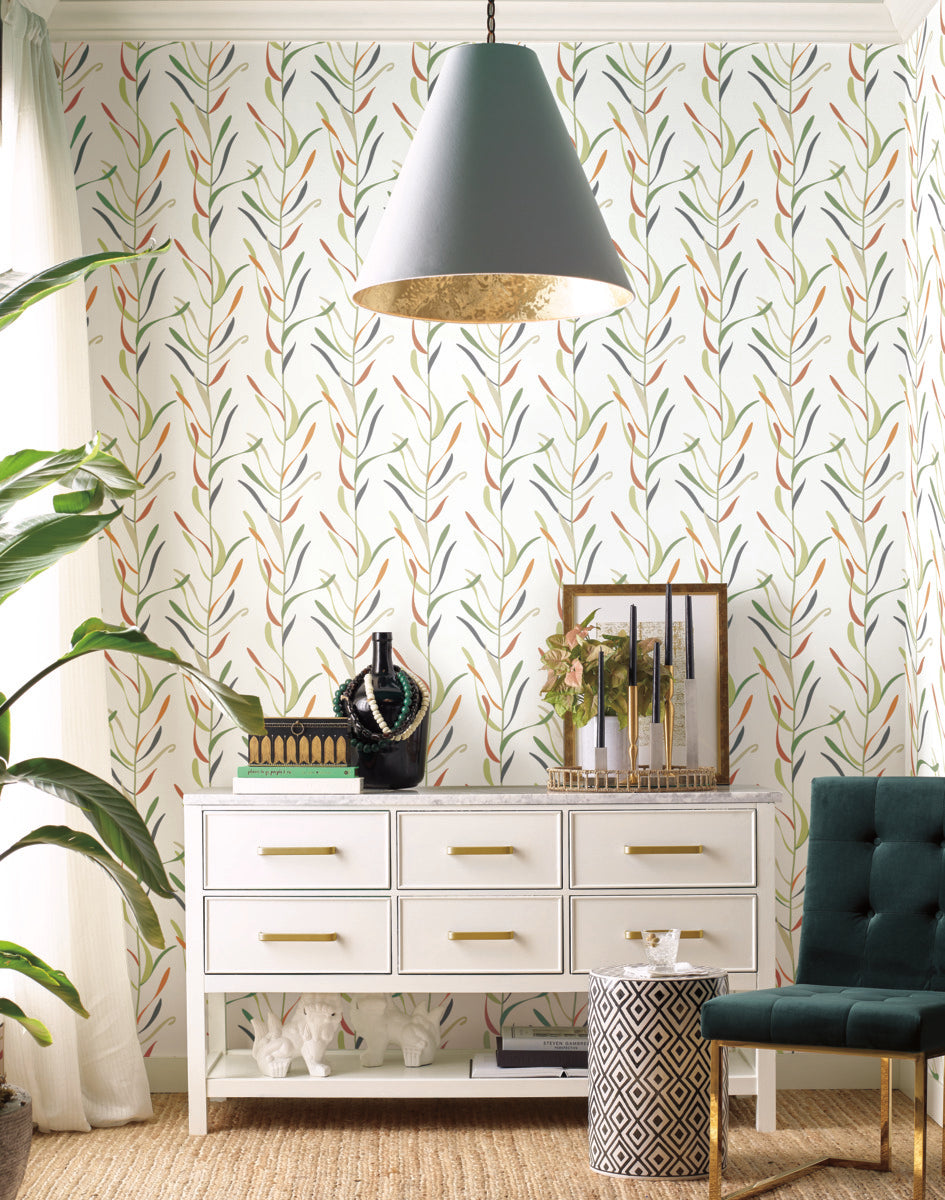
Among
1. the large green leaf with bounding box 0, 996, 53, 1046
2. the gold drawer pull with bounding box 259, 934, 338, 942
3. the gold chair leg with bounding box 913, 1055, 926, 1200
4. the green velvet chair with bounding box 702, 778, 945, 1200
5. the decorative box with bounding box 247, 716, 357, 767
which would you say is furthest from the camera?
the decorative box with bounding box 247, 716, 357, 767

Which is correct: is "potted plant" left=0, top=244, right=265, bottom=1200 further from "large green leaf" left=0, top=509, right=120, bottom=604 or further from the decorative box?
the decorative box

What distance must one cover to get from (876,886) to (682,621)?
0.97 m

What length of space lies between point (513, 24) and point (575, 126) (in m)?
0.33

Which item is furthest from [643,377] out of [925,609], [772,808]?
[772,808]

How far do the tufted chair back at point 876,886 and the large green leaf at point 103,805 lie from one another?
60.2 inches

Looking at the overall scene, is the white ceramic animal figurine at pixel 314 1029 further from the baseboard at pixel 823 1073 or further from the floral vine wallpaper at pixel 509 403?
the baseboard at pixel 823 1073

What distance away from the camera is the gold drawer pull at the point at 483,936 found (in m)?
3.11

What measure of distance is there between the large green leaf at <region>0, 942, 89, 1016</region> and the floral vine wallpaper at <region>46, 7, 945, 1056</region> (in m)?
1.34

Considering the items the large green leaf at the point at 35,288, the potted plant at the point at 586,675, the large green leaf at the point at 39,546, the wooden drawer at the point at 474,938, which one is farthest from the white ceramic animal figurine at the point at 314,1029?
the large green leaf at the point at 35,288

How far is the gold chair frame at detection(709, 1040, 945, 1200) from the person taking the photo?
2.44 metres

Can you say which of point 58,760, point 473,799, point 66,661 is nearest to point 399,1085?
point 473,799

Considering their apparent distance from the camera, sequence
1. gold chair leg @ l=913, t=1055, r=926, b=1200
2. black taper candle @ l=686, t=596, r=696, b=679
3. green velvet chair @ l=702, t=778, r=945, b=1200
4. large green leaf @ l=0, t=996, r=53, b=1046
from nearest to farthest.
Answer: large green leaf @ l=0, t=996, r=53, b=1046 → gold chair leg @ l=913, t=1055, r=926, b=1200 → green velvet chair @ l=702, t=778, r=945, b=1200 → black taper candle @ l=686, t=596, r=696, b=679

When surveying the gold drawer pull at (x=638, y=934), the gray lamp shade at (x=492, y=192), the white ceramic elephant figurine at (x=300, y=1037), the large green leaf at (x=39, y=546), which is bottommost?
the white ceramic elephant figurine at (x=300, y=1037)

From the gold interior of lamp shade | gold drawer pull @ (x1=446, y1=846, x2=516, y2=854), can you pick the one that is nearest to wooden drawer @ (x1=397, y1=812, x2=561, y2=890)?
gold drawer pull @ (x1=446, y1=846, x2=516, y2=854)
